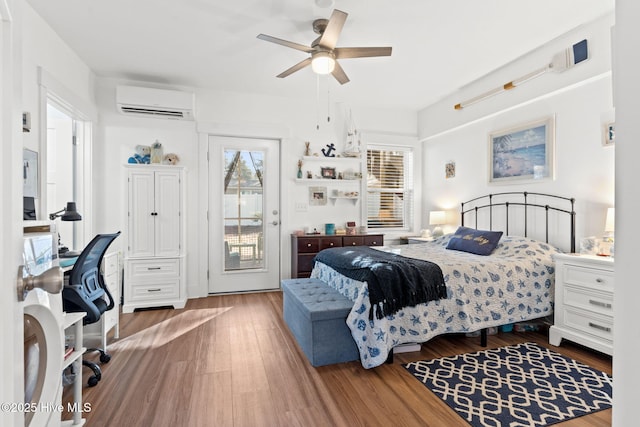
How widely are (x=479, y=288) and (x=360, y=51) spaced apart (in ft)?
7.13

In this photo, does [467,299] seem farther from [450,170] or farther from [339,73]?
[450,170]

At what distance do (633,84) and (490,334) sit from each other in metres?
3.18

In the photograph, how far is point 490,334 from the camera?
3.06 m

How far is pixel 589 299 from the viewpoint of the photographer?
2570 mm

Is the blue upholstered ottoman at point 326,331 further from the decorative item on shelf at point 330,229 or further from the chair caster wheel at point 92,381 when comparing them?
the decorative item on shelf at point 330,229

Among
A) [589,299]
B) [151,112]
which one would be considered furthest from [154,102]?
[589,299]

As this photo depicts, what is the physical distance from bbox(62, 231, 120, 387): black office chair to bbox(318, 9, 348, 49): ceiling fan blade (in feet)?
7.09

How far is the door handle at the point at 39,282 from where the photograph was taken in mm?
673

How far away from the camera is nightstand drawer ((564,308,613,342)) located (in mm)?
2451

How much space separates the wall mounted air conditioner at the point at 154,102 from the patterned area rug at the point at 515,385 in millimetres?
3745

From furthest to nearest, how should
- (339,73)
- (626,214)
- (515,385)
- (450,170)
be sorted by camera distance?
1. (450,170)
2. (339,73)
3. (515,385)
4. (626,214)

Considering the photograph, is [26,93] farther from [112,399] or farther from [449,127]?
[449,127]

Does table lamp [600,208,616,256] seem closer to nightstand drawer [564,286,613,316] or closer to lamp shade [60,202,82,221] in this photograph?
nightstand drawer [564,286,613,316]

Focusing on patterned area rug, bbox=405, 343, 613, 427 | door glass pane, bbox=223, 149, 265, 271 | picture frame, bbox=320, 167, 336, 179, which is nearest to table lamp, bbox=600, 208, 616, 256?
patterned area rug, bbox=405, 343, 613, 427
